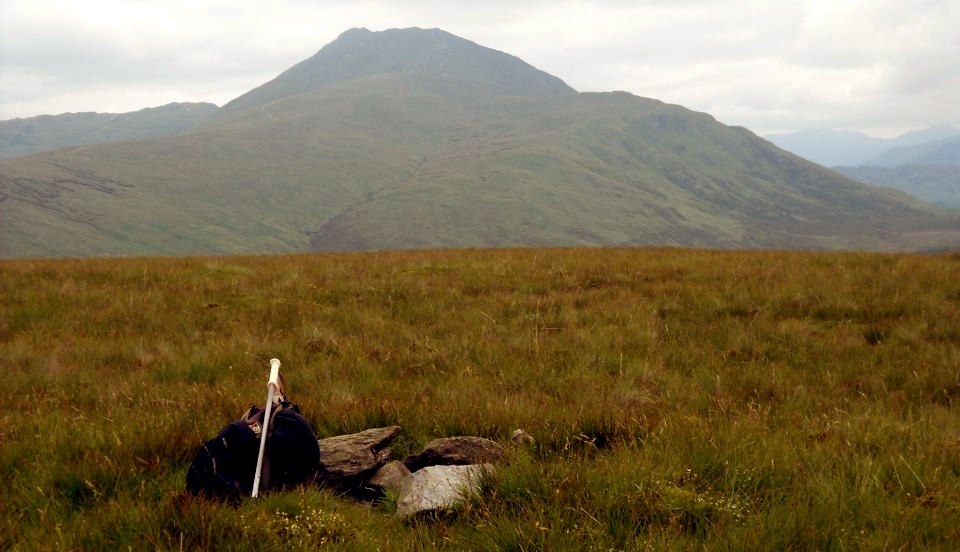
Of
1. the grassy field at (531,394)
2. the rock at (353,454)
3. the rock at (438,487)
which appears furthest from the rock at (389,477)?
the grassy field at (531,394)

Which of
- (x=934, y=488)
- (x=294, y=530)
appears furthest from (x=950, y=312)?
(x=294, y=530)

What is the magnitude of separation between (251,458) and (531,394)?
3.25m

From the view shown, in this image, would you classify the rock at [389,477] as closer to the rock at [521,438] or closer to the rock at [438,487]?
the rock at [438,487]

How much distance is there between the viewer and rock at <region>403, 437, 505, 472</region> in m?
4.69

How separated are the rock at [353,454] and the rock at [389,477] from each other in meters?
0.07

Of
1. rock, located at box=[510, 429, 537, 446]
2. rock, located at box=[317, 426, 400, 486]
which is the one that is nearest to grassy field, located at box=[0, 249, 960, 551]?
rock, located at box=[510, 429, 537, 446]

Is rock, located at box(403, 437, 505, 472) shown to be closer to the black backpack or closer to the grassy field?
the grassy field

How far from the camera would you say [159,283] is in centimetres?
1302

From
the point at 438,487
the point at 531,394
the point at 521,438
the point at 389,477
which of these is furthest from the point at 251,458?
the point at 531,394

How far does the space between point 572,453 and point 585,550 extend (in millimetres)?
1139

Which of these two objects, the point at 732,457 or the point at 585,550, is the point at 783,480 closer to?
the point at 732,457

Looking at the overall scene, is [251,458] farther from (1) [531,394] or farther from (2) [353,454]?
(1) [531,394]

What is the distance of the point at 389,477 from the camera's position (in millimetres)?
4715

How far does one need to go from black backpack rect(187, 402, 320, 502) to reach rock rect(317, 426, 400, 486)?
0.60ft
